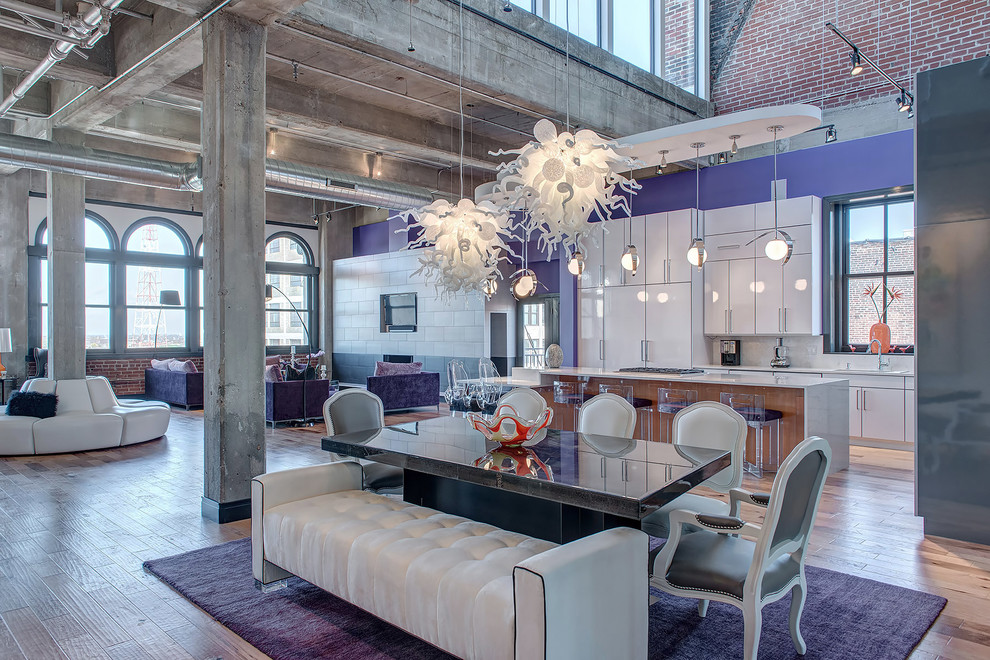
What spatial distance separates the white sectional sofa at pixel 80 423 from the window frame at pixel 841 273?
826cm

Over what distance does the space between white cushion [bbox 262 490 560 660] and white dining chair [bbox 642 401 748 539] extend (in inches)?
40.7

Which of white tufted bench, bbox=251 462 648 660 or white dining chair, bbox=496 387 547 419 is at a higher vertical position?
white dining chair, bbox=496 387 547 419

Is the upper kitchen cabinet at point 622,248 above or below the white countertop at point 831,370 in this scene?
above

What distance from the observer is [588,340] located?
9.45 meters

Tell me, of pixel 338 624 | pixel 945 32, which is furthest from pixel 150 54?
pixel 945 32

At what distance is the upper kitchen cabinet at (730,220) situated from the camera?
817 centimetres

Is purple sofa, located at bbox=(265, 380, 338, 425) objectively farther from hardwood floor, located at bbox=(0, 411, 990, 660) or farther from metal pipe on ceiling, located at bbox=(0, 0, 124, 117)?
metal pipe on ceiling, located at bbox=(0, 0, 124, 117)

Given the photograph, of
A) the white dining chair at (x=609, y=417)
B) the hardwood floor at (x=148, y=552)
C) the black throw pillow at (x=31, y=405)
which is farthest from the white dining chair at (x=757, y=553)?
the black throw pillow at (x=31, y=405)

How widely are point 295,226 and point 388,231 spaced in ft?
7.83

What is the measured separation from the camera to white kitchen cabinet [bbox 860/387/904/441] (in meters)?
Result: 6.97

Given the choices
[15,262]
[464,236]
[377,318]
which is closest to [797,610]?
[464,236]

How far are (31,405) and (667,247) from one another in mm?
7686

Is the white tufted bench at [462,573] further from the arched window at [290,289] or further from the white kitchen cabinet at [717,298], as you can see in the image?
the arched window at [290,289]

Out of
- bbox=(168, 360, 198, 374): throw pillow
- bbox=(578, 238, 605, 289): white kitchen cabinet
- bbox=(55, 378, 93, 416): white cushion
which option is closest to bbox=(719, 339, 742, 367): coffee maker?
bbox=(578, 238, 605, 289): white kitchen cabinet
